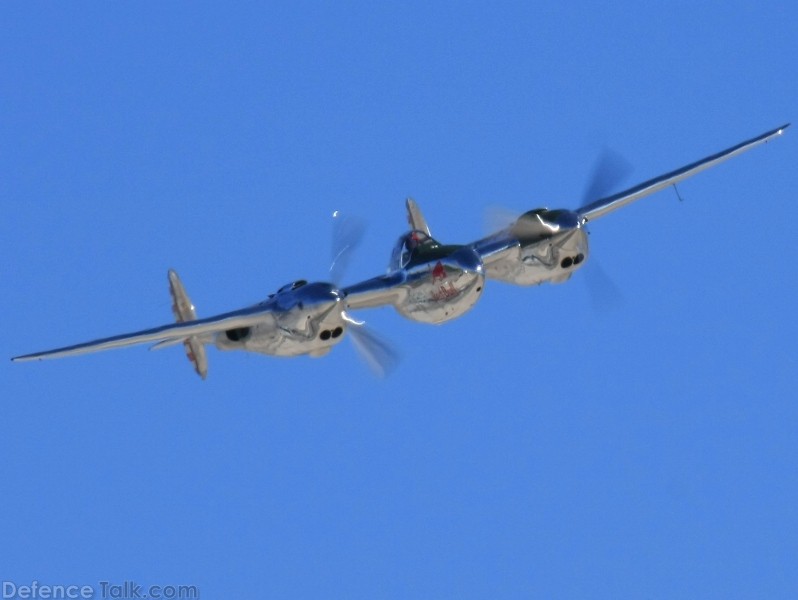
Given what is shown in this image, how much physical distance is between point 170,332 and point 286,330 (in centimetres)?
444

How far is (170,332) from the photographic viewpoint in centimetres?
6938

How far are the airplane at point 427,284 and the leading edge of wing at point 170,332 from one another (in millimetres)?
3887

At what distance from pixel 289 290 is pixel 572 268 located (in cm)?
1411

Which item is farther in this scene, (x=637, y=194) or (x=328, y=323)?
(x=637, y=194)

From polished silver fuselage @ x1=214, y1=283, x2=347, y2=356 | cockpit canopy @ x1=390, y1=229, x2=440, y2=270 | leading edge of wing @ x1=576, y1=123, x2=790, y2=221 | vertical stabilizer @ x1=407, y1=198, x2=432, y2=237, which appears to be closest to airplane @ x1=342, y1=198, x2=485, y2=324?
cockpit canopy @ x1=390, y1=229, x2=440, y2=270

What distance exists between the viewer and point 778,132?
3332 inches

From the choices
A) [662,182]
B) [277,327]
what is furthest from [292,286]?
[662,182]

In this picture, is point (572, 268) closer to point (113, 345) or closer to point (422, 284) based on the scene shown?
point (422, 284)

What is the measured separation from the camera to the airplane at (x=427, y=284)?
71.9 metres

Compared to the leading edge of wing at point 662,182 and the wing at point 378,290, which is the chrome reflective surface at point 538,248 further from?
the wing at point 378,290

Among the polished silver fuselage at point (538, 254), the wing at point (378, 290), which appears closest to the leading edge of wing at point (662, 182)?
the polished silver fuselage at point (538, 254)

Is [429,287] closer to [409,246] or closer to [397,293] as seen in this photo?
[397,293]

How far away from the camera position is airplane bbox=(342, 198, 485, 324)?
7188cm

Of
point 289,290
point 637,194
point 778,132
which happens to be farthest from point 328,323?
point 778,132
